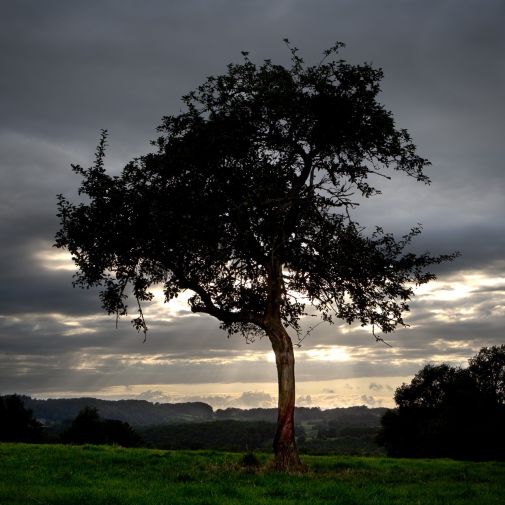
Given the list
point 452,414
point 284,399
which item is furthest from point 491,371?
point 284,399

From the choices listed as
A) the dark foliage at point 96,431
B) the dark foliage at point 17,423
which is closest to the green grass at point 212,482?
the dark foliage at point 96,431

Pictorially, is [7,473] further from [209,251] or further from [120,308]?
[209,251]

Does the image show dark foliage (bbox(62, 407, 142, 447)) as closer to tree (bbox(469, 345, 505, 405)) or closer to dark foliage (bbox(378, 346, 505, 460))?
dark foliage (bbox(378, 346, 505, 460))

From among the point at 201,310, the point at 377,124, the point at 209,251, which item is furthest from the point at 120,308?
the point at 377,124

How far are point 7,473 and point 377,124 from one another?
→ 22.5 meters

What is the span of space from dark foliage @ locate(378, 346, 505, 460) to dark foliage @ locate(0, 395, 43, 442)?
181 feet

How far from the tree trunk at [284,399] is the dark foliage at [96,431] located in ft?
209

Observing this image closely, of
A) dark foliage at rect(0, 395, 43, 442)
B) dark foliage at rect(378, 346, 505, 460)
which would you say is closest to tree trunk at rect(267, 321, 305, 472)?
dark foliage at rect(378, 346, 505, 460)

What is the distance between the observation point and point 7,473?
22.6 meters

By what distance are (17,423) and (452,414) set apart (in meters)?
65.5

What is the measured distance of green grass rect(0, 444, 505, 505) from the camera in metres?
16.9

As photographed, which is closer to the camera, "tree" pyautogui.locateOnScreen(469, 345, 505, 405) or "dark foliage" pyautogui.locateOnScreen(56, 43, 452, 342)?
"dark foliage" pyautogui.locateOnScreen(56, 43, 452, 342)

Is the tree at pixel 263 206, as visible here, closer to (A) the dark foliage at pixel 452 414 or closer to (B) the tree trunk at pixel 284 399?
(B) the tree trunk at pixel 284 399

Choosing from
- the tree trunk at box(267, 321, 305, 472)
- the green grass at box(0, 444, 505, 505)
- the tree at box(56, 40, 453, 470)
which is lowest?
the green grass at box(0, 444, 505, 505)
